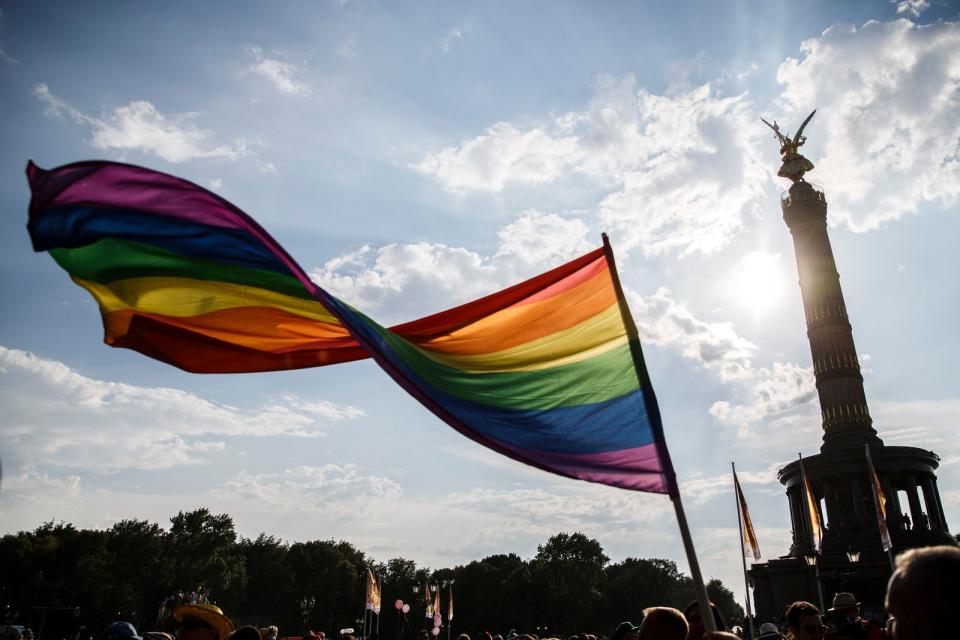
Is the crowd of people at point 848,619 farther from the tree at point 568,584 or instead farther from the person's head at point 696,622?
the tree at point 568,584

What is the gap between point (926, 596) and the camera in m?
1.99

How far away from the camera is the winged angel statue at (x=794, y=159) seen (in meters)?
53.5

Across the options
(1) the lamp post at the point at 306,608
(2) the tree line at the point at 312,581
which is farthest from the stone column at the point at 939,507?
(1) the lamp post at the point at 306,608

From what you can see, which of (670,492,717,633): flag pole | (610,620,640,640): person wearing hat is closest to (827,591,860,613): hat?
(610,620,640,640): person wearing hat

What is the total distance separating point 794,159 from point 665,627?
57.4 m

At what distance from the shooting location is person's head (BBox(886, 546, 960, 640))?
196 cm

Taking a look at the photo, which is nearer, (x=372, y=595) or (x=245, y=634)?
(x=245, y=634)

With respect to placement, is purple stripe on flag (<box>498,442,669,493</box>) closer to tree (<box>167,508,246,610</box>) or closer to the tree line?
the tree line

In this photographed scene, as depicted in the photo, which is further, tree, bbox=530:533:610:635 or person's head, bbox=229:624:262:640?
tree, bbox=530:533:610:635

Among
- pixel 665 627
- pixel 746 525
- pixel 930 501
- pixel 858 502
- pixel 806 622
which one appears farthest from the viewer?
pixel 930 501

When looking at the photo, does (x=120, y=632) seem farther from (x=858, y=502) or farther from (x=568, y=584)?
(x=568, y=584)

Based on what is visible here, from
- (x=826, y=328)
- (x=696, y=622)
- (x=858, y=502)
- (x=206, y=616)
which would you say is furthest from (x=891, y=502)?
(x=206, y=616)

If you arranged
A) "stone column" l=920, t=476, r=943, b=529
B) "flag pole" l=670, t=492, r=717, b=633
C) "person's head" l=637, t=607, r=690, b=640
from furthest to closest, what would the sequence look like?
"stone column" l=920, t=476, r=943, b=529, "person's head" l=637, t=607, r=690, b=640, "flag pole" l=670, t=492, r=717, b=633

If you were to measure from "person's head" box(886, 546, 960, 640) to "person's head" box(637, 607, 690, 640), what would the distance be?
2067 mm
